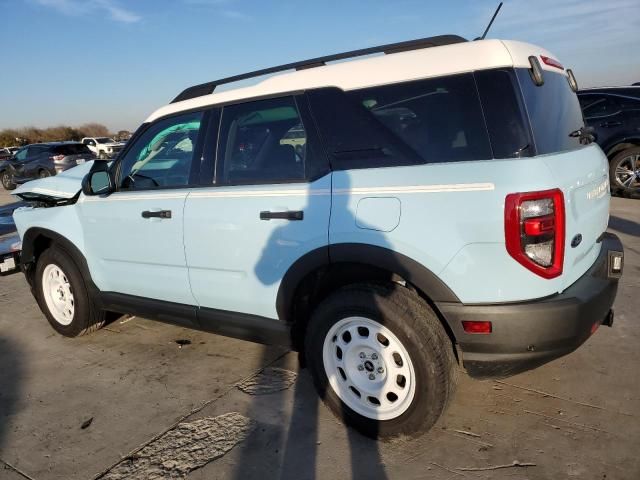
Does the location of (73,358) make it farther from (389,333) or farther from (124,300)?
(389,333)

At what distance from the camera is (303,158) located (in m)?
2.73

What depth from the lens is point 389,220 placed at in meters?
2.37

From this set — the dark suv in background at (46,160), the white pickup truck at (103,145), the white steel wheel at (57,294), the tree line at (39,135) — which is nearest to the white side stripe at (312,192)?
the white steel wheel at (57,294)

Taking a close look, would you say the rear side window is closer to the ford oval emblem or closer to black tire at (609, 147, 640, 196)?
the ford oval emblem

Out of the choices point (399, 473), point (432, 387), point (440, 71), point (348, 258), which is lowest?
point (399, 473)

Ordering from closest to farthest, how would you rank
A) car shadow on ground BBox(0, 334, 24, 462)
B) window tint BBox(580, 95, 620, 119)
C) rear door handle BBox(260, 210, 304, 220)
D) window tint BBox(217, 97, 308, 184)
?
rear door handle BBox(260, 210, 304, 220) → window tint BBox(217, 97, 308, 184) → car shadow on ground BBox(0, 334, 24, 462) → window tint BBox(580, 95, 620, 119)

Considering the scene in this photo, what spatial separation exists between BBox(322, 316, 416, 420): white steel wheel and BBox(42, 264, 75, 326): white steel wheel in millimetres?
2590

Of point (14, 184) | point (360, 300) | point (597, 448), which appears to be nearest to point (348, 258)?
point (360, 300)

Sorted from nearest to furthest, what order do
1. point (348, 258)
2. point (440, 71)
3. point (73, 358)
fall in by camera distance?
1. point (440, 71)
2. point (348, 258)
3. point (73, 358)

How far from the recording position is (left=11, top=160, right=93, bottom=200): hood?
390 cm

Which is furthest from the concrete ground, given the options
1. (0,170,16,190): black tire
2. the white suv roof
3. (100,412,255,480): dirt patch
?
(0,170,16,190): black tire

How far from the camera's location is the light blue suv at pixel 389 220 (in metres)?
2.19

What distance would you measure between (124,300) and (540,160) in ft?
9.73

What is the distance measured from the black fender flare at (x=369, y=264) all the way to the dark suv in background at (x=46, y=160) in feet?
53.0
